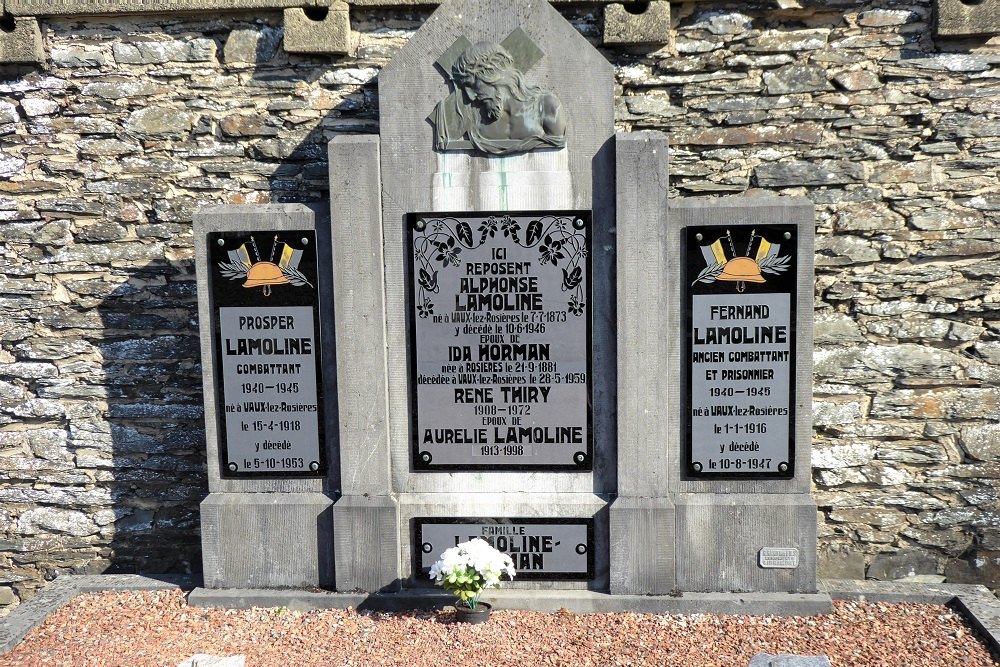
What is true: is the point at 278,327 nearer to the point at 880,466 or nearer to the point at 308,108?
the point at 308,108

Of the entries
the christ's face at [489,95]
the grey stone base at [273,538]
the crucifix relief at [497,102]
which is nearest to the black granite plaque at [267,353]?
the grey stone base at [273,538]

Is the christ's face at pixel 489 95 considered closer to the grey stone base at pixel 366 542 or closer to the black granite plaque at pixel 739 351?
the black granite plaque at pixel 739 351

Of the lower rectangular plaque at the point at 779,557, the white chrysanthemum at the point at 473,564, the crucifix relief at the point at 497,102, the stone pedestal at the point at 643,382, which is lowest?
the lower rectangular plaque at the point at 779,557

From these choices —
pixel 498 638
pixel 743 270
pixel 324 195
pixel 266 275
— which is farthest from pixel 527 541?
pixel 324 195

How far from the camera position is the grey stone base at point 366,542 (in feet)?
16.6

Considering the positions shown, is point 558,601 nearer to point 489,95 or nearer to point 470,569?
→ point 470,569

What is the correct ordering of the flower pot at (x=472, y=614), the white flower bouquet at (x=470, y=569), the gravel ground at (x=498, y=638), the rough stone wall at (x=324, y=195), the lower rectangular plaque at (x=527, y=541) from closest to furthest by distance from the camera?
A: the gravel ground at (x=498, y=638) < the white flower bouquet at (x=470, y=569) < the flower pot at (x=472, y=614) < the lower rectangular plaque at (x=527, y=541) < the rough stone wall at (x=324, y=195)

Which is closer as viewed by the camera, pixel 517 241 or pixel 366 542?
pixel 517 241

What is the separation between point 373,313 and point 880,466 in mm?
3509

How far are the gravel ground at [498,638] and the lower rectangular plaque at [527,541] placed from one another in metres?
0.26

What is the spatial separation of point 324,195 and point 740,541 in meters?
3.51

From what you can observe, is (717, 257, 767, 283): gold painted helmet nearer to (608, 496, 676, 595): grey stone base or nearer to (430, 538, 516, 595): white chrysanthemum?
(608, 496, 676, 595): grey stone base

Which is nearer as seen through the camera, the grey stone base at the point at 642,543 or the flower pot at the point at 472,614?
the flower pot at the point at 472,614

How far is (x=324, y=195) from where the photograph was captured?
592cm
